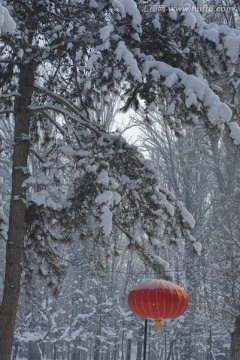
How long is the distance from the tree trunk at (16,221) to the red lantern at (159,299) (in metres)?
2.30

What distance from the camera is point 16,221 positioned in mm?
6746

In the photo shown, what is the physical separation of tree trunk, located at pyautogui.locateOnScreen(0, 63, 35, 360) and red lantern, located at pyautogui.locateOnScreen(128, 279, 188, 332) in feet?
7.54

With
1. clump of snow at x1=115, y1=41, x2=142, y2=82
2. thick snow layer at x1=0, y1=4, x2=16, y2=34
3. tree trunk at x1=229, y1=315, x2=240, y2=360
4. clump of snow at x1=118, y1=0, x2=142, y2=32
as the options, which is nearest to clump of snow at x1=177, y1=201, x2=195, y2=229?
clump of snow at x1=115, y1=41, x2=142, y2=82

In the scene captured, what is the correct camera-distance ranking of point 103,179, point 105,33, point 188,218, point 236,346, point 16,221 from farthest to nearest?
point 236,346
point 188,218
point 16,221
point 103,179
point 105,33

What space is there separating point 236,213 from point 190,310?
5.50 meters

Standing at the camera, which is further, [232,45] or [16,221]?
[16,221]

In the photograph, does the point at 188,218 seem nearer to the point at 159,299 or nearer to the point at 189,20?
the point at 159,299

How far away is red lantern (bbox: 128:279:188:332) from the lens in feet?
25.8

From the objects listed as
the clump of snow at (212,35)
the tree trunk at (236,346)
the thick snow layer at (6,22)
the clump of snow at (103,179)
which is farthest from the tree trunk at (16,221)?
the tree trunk at (236,346)

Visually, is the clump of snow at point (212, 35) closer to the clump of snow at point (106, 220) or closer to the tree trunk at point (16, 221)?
the clump of snow at point (106, 220)

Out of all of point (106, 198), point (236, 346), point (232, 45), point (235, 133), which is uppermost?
point (232, 45)

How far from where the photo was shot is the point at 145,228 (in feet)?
23.2

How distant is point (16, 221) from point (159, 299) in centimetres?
273

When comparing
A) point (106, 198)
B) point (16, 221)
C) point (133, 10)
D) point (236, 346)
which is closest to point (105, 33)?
point (133, 10)
